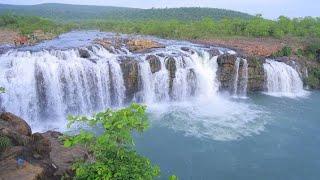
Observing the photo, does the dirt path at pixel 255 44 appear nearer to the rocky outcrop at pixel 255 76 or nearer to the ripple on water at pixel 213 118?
the rocky outcrop at pixel 255 76

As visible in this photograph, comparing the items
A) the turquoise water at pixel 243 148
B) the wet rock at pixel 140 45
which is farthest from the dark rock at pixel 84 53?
the turquoise water at pixel 243 148

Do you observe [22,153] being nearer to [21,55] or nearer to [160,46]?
[21,55]

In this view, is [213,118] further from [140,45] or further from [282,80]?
[140,45]

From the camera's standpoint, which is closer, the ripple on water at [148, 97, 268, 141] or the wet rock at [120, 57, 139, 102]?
the ripple on water at [148, 97, 268, 141]

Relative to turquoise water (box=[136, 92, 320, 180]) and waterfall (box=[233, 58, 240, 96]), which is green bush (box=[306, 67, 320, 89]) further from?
turquoise water (box=[136, 92, 320, 180])

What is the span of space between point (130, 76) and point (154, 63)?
139 cm

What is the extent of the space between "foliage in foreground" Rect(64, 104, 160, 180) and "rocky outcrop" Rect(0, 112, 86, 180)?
5.44 ft

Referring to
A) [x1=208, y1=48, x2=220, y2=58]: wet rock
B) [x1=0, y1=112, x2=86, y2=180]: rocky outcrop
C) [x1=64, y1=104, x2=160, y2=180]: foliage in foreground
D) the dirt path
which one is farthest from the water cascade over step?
[x1=64, y1=104, x2=160, y2=180]: foliage in foreground

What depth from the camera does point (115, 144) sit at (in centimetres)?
699

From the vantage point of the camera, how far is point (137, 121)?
6.81 m

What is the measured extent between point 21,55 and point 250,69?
11.2 meters

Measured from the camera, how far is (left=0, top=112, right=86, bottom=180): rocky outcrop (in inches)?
333

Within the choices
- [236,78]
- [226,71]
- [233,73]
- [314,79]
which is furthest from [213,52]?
[314,79]

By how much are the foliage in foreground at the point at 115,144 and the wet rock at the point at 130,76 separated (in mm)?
12801
